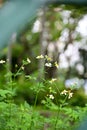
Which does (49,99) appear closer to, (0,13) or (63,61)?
(0,13)

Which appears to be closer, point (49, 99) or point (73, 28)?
point (49, 99)

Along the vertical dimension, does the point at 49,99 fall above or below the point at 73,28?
above

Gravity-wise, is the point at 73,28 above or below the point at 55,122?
below

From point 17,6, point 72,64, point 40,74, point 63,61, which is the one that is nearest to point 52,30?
point 63,61

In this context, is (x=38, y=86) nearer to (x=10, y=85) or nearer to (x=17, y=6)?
(x=10, y=85)

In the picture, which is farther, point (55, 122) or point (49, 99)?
point (49, 99)

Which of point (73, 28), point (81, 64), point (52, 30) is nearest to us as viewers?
point (73, 28)

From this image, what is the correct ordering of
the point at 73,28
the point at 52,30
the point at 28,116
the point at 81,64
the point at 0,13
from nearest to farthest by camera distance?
1. the point at 0,13
2. the point at 28,116
3. the point at 73,28
4. the point at 52,30
5. the point at 81,64

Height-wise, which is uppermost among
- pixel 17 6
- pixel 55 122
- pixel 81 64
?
pixel 17 6

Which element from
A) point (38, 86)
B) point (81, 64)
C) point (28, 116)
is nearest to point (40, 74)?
point (38, 86)
